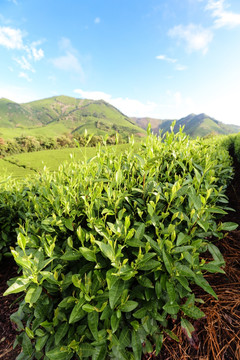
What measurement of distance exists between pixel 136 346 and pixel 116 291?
437mm

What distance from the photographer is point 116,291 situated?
3.46ft

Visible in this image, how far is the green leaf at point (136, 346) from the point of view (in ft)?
3.71

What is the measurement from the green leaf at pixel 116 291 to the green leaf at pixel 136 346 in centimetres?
36

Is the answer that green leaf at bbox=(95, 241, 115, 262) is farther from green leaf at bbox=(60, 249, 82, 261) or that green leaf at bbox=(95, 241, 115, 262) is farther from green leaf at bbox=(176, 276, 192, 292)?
green leaf at bbox=(176, 276, 192, 292)

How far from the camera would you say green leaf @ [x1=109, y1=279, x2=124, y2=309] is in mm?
1030

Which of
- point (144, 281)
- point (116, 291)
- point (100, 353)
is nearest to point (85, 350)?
point (100, 353)

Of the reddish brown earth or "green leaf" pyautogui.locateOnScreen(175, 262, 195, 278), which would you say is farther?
the reddish brown earth

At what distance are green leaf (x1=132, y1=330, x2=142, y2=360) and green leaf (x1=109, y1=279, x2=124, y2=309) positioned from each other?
1.17 ft

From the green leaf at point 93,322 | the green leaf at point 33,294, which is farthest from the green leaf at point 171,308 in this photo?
the green leaf at point 33,294

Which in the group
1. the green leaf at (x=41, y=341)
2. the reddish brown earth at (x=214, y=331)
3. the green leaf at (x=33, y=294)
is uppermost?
the green leaf at (x=33, y=294)

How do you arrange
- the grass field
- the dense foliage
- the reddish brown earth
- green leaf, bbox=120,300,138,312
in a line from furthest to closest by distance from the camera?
1. the dense foliage
2. the grass field
3. the reddish brown earth
4. green leaf, bbox=120,300,138,312

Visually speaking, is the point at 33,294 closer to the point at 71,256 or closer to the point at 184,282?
the point at 71,256

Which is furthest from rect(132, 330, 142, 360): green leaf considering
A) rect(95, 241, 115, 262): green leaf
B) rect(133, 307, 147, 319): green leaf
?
rect(95, 241, 115, 262): green leaf

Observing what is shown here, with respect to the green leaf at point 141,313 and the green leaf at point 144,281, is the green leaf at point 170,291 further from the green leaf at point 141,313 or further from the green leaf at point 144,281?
the green leaf at point 141,313
